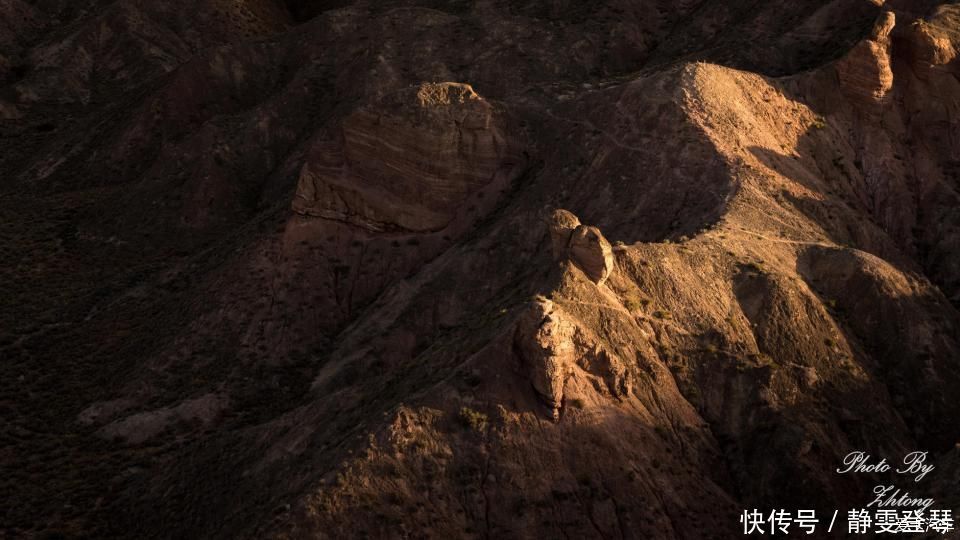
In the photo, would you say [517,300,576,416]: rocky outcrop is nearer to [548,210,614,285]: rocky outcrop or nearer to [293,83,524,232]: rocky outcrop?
[548,210,614,285]: rocky outcrop

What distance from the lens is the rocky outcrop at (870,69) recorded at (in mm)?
78125

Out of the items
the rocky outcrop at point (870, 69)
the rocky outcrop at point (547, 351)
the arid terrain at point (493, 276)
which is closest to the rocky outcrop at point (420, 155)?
the arid terrain at point (493, 276)

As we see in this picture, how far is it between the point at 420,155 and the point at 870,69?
69.7ft

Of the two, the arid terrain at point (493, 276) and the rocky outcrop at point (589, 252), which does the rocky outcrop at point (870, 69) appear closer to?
the arid terrain at point (493, 276)

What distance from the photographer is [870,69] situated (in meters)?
78.3

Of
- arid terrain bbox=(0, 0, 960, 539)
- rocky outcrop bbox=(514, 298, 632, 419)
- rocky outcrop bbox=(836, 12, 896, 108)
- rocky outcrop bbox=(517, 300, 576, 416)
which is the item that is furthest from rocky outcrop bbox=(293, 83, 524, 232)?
rocky outcrop bbox=(517, 300, 576, 416)

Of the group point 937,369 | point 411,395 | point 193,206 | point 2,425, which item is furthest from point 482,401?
point 193,206

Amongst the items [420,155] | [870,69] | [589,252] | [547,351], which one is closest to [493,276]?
[420,155]

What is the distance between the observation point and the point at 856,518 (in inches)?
2288

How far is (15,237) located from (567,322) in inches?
1681

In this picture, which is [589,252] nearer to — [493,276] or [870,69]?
[493,276]

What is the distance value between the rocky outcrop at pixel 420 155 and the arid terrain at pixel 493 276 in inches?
6.1

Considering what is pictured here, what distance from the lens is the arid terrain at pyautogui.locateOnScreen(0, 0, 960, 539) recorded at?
58781mm

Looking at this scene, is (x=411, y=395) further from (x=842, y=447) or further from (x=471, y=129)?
(x=471, y=129)
